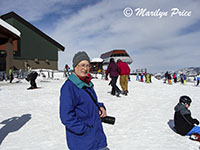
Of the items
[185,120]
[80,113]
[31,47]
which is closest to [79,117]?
[80,113]

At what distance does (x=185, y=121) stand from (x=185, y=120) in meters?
0.03

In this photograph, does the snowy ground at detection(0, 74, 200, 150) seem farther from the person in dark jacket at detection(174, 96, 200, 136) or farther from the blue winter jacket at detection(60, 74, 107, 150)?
the blue winter jacket at detection(60, 74, 107, 150)

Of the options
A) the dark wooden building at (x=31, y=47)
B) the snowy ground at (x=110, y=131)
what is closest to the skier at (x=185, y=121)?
the snowy ground at (x=110, y=131)

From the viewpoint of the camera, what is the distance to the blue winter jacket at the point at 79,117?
5.10 feet

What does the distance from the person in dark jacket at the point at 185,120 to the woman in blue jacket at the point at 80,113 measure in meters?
2.63

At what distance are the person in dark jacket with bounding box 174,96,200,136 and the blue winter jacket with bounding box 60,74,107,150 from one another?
2.65m

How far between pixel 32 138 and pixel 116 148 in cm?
189

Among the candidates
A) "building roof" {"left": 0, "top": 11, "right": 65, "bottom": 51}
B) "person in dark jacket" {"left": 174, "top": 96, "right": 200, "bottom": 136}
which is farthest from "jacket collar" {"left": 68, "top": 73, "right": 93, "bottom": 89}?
"building roof" {"left": 0, "top": 11, "right": 65, "bottom": 51}

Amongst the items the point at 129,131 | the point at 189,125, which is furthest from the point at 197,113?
the point at 129,131

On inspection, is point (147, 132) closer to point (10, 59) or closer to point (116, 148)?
point (116, 148)

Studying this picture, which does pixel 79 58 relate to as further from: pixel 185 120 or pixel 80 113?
pixel 185 120

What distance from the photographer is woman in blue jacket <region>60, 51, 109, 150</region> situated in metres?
1.56

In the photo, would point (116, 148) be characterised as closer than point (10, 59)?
Yes

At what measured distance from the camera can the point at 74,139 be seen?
64.6 inches
